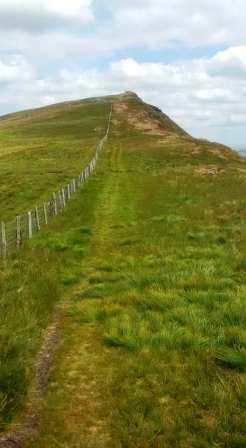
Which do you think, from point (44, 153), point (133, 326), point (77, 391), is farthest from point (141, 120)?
point (77, 391)

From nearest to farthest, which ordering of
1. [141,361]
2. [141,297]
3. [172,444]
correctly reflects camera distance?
[172,444] < [141,361] < [141,297]

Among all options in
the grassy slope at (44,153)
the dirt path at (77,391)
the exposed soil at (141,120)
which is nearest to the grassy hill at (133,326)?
the dirt path at (77,391)

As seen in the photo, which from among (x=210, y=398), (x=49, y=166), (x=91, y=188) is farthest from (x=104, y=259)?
(x=49, y=166)

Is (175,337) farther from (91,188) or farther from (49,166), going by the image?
(49,166)

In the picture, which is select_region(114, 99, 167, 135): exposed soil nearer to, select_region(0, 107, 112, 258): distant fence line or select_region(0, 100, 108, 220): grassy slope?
select_region(0, 100, 108, 220): grassy slope

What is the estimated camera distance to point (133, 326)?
9.85 meters

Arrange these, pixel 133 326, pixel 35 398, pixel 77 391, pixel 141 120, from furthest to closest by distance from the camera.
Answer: pixel 141 120 → pixel 133 326 → pixel 77 391 → pixel 35 398

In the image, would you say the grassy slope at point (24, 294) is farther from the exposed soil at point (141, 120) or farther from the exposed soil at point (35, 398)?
the exposed soil at point (141, 120)

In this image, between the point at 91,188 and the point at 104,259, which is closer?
the point at 104,259

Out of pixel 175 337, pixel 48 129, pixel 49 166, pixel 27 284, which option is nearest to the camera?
pixel 175 337

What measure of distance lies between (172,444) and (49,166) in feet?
174

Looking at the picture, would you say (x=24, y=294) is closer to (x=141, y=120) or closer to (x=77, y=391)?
(x=77, y=391)

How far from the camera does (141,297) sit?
11.5m

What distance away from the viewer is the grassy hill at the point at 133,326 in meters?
6.77
